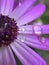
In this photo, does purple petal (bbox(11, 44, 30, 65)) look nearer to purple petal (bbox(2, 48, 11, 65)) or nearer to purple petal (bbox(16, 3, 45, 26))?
purple petal (bbox(2, 48, 11, 65))

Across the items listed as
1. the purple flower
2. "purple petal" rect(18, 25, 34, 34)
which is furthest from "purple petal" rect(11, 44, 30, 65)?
"purple petal" rect(18, 25, 34, 34)

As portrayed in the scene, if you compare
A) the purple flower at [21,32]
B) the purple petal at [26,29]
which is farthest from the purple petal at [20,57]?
the purple petal at [26,29]

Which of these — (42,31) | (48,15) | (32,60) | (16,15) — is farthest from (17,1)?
(48,15)

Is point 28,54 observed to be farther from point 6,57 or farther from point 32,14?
point 32,14

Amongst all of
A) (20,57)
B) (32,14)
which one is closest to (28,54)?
A: (20,57)

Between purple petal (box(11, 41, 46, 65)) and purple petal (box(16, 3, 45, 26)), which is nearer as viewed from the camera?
purple petal (box(11, 41, 46, 65))
